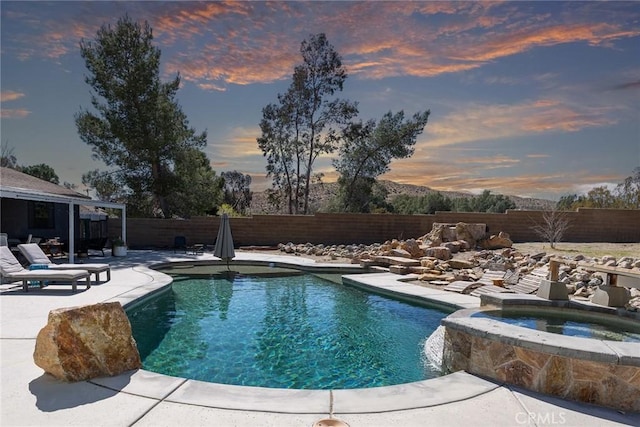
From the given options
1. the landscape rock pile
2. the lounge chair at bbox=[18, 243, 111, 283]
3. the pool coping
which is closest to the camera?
the pool coping

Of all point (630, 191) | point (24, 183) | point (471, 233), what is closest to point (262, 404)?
point (471, 233)

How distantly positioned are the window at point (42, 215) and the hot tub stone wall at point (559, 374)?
59.9 ft

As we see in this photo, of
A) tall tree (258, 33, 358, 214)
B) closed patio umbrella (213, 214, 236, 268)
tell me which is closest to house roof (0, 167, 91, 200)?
closed patio umbrella (213, 214, 236, 268)

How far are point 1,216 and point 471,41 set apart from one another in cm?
1898

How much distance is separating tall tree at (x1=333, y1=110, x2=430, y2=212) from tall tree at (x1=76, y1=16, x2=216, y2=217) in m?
9.75

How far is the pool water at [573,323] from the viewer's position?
15.1 feet

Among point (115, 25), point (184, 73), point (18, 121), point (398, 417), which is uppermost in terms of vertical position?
point (115, 25)

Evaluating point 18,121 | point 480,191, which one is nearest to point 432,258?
point 18,121

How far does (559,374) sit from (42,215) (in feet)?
63.2

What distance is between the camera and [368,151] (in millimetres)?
22125

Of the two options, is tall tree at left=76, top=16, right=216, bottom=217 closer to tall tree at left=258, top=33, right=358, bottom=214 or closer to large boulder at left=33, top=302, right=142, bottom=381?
tall tree at left=258, top=33, right=358, bottom=214

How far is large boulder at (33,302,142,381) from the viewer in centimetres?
325

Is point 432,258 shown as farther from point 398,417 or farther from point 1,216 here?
point 1,216

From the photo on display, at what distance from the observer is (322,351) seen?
5.04 meters
